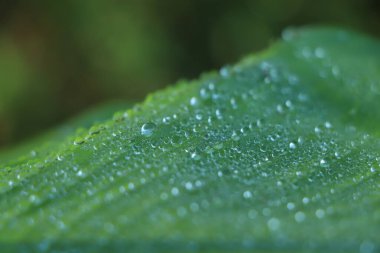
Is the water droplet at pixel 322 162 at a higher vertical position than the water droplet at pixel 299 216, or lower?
higher

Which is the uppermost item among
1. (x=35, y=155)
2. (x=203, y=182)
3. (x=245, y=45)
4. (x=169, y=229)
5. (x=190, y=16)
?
(x=190, y=16)

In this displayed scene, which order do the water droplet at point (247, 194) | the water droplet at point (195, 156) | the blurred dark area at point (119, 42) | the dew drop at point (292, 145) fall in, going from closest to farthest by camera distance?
the water droplet at point (247, 194) → the water droplet at point (195, 156) → the dew drop at point (292, 145) → the blurred dark area at point (119, 42)

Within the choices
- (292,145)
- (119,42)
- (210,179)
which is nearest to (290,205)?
(210,179)

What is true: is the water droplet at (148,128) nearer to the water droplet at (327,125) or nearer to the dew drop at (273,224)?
the dew drop at (273,224)

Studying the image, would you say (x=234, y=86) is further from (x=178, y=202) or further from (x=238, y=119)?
(x=178, y=202)

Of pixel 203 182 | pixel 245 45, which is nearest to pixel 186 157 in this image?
pixel 203 182

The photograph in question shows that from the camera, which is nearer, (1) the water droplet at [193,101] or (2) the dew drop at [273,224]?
(2) the dew drop at [273,224]

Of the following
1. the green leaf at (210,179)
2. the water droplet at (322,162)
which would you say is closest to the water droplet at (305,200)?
the green leaf at (210,179)
